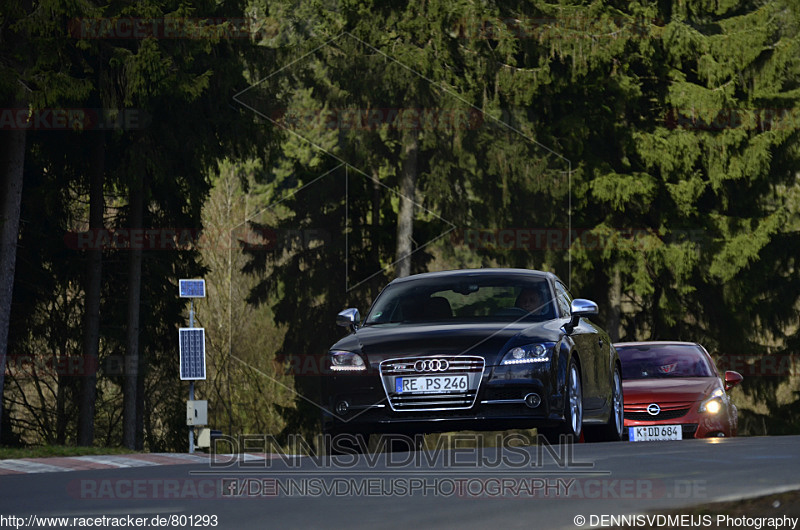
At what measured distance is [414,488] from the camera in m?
6.98

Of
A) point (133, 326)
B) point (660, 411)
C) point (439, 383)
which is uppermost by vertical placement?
point (439, 383)

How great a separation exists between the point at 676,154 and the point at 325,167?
970cm

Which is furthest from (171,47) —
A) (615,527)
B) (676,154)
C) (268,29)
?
(615,527)

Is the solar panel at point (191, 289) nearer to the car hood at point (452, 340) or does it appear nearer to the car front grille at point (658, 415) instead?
the car front grille at point (658, 415)

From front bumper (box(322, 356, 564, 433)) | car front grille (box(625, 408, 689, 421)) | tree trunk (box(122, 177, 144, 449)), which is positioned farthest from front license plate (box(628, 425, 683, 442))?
tree trunk (box(122, 177, 144, 449))

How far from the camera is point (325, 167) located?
129ft

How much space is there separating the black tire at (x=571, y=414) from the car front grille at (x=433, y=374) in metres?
0.88

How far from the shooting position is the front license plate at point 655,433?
1656cm

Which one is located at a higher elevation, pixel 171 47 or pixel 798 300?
pixel 171 47

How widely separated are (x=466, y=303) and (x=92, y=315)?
1808 centimetres

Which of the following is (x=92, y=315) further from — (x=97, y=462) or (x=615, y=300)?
(x=97, y=462)

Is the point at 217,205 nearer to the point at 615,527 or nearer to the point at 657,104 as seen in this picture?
the point at 657,104

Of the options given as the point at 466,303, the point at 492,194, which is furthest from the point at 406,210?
the point at 466,303

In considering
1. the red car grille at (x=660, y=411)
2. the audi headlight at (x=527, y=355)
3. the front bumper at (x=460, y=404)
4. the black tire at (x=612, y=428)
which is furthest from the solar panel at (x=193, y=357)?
the audi headlight at (x=527, y=355)
